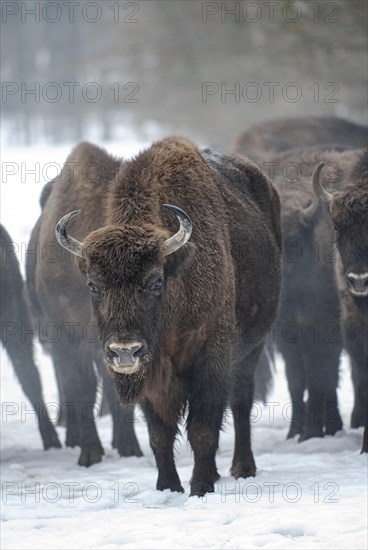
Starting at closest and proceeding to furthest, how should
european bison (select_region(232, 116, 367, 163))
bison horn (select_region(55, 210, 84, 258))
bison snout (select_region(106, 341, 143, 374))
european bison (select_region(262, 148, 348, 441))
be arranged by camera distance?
bison snout (select_region(106, 341, 143, 374)) < bison horn (select_region(55, 210, 84, 258)) < european bison (select_region(262, 148, 348, 441)) < european bison (select_region(232, 116, 367, 163))

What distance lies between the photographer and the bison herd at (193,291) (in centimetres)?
727

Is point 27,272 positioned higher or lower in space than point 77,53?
lower

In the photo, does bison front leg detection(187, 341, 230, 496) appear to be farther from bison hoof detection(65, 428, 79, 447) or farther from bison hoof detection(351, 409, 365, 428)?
bison hoof detection(351, 409, 365, 428)

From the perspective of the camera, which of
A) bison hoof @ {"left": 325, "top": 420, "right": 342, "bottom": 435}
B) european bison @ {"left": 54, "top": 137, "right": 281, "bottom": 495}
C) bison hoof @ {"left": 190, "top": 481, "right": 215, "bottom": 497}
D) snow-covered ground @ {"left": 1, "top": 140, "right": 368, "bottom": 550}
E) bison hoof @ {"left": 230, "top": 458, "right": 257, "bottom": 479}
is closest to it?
snow-covered ground @ {"left": 1, "top": 140, "right": 368, "bottom": 550}

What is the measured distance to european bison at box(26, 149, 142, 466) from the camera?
9.96 metres

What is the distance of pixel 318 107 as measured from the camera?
32812 mm

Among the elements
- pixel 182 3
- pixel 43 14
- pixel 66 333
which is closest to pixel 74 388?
pixel 66 333

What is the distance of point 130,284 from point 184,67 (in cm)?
2829

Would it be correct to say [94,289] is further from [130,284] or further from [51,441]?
[51,441]

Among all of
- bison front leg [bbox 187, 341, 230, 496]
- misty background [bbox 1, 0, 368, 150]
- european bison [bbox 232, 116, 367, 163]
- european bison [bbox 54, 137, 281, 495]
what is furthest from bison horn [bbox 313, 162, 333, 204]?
misty background [bbox 1, 0, 368, 150]

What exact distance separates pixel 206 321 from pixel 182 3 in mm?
28128

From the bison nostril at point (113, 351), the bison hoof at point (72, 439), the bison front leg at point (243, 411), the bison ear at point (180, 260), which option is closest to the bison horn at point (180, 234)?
the bison ear at point (180, 260)

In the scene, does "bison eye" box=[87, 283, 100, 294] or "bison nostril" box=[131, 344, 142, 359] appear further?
"bison eye" box=[87, 283, 100, 294]

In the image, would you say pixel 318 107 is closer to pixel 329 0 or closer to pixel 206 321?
pixel 329 0
